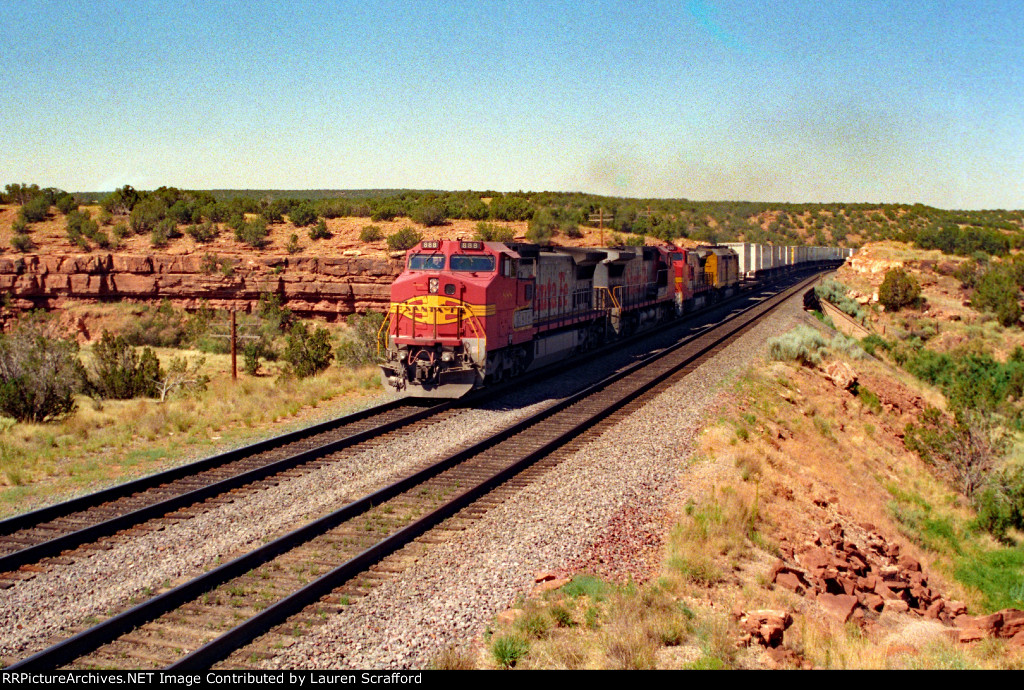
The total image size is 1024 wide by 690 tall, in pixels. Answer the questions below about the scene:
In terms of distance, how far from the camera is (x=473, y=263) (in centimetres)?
1903

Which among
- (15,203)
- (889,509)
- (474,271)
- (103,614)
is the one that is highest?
(15,203)

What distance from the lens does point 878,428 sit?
913 inches

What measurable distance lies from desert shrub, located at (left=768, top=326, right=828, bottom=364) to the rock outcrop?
66.6ft

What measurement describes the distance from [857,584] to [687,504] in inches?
96.0

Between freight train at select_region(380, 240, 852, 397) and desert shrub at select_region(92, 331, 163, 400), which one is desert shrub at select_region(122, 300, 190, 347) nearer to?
desert shrub at select_region(92, 331, 163, 400)

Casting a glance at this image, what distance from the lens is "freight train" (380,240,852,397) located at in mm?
18359

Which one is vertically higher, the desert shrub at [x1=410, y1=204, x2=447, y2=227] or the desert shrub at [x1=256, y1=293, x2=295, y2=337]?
the desert shrub at [x1=410, y1=204, x2=447, y2=227]

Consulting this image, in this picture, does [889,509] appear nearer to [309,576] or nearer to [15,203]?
[309,576]

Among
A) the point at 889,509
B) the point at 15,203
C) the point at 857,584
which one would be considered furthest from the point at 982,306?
the point at 15,203

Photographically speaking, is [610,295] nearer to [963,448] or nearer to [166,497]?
[963,448]

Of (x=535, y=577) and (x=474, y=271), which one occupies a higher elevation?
(x=474, y=271)

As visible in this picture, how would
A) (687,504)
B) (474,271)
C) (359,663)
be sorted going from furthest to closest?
(474,271) → (687,504) → (359,663)

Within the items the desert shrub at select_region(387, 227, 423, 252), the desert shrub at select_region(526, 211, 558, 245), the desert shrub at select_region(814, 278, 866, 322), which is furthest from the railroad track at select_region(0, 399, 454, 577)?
the desert shrub at select_region(526, 211, 558, 245)

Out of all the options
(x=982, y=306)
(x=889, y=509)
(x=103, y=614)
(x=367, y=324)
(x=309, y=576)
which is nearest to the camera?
(x=103, y=614)
